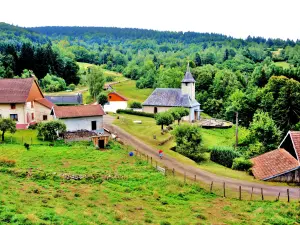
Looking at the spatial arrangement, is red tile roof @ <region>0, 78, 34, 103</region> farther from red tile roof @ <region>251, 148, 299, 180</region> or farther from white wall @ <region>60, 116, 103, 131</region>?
red tile roof @ <region>251, 148, 299, 180</region>

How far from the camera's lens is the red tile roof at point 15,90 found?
49.5 metres

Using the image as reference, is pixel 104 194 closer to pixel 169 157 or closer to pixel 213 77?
pixel 169 157

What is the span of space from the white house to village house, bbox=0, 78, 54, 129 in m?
4.86

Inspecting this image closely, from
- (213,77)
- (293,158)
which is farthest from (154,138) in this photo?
(213,77)

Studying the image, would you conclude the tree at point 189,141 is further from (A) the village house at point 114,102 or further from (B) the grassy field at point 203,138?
Result: (A) the village house at point 114,102

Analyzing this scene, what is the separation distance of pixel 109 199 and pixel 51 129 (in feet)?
66.6

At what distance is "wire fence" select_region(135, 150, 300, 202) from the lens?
99.0ft

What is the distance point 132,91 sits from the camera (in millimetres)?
111500

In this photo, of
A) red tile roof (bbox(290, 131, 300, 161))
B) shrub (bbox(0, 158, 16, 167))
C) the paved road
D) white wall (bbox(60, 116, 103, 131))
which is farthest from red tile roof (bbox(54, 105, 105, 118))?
red tile roof (bbox(290, 131, 300, 161))

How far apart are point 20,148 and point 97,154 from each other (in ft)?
27.6

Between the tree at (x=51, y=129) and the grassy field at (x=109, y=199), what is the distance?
5.97 m

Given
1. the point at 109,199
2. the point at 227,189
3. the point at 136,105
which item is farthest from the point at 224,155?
the point at 136,105

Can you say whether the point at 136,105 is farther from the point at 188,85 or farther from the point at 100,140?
the point at 100,140

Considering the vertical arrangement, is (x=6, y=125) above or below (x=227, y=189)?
above
